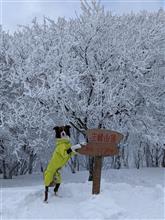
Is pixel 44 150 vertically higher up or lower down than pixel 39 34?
lower down

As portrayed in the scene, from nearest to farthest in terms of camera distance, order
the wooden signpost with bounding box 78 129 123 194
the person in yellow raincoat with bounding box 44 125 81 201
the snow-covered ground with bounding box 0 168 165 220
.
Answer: the snow-covered ground with bounding box 0 168 165 220 < the person in yellow raincoat with bounding box 44 125 81 201 < the wooden signpost with bounding box 78 129 123 194

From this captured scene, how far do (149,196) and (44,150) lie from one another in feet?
33.1

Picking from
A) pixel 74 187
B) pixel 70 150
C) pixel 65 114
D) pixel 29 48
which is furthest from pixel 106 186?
pixel 29 48

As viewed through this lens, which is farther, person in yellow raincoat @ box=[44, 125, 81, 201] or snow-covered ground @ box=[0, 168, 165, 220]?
person in yellow raincoat @ box=[44, 125, 81, 201]

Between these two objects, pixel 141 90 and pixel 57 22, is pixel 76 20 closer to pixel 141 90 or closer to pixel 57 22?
pixel 57 22

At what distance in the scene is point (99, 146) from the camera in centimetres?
765

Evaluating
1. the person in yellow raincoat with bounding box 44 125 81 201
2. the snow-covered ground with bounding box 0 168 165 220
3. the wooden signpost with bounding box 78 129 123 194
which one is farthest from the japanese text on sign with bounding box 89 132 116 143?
the snow-covered ground with bounding box 0 168 165 220

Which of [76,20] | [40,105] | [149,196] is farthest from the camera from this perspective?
[76,20]

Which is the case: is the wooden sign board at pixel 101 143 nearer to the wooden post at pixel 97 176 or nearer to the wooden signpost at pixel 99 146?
the wooden signpost at pixel 99 146

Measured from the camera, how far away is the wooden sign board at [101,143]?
7641 millimetres

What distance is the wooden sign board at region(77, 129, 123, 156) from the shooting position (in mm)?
7641

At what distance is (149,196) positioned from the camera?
24.3ft

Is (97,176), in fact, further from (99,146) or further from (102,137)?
(102,137)

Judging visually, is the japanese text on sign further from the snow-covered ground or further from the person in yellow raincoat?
the snow-covered ground
